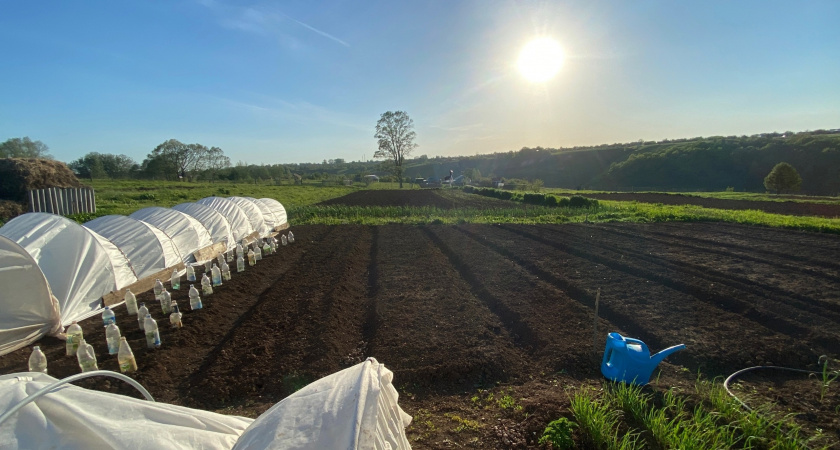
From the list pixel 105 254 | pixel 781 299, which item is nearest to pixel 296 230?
pixel 105 254

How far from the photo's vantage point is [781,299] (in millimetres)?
6766

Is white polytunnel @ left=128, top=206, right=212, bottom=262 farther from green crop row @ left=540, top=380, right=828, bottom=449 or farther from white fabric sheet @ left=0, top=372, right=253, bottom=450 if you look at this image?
green crop row @ left=540, top=380, right=828, bottom=449

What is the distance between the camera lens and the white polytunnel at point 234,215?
37.8 feet

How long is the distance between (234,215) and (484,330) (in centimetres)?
926

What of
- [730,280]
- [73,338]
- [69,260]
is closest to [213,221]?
[69,260]

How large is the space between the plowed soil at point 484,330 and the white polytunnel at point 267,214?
14.7 feet

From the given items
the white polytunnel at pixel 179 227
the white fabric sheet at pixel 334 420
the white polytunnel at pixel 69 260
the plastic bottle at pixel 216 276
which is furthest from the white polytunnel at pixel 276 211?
the white fabric sheet at pixel 334 420

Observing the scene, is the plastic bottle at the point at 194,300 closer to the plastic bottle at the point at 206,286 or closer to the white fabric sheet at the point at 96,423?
the plastic bottle at the point at 206,286

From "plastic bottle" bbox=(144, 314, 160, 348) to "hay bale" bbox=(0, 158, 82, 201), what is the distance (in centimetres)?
1549

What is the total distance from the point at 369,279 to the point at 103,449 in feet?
22.4

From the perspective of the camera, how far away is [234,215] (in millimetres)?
11812

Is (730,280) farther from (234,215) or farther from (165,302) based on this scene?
(234,215)

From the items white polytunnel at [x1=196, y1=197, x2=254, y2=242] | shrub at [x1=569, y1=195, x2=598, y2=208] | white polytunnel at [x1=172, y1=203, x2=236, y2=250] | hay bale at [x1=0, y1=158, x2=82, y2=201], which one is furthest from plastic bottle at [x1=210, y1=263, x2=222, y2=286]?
shrub at [x1=569, y1=195, x2=598, y2=208]

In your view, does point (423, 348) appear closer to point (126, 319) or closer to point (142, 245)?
point (126, 319)
